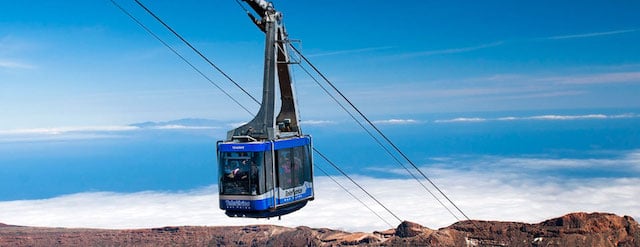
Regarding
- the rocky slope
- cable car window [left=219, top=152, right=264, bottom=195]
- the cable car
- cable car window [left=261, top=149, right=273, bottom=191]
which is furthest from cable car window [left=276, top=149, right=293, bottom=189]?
the rocky slope

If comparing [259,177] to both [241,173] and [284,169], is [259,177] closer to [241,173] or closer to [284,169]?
[241,173]

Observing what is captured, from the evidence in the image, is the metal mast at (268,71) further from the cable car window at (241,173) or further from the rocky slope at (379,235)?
the rocky slope at (379,235)

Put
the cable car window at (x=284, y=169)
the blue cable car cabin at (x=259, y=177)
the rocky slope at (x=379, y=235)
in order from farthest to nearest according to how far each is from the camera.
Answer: the rocky slope at (x=379, y=235) → the cable car window at (x=284, y=169) → the blue cable car cabin at (x=259, y=177)

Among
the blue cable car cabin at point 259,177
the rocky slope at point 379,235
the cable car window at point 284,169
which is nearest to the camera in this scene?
the blue cable car cabin at point 259,177

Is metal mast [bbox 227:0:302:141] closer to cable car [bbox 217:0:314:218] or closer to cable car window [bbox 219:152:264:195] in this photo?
cable car [bbox 217:0:314:218]

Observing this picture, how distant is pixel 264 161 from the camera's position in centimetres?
2772

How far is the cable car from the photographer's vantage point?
27.8m

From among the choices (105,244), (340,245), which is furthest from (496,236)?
(105,244)

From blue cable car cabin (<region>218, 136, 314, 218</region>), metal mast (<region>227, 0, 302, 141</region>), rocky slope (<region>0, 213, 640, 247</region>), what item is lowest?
rocky slope (<region>0, 213, 640, 247</region>)

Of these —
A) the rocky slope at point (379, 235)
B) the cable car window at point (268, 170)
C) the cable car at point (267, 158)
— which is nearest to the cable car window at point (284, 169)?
the cable car at point (267, 158)

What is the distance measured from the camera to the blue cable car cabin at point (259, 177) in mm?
27672

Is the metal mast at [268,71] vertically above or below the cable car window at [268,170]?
above

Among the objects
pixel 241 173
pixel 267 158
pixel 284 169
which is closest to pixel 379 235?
pixel 284 169

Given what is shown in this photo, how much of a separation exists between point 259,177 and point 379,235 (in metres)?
118
